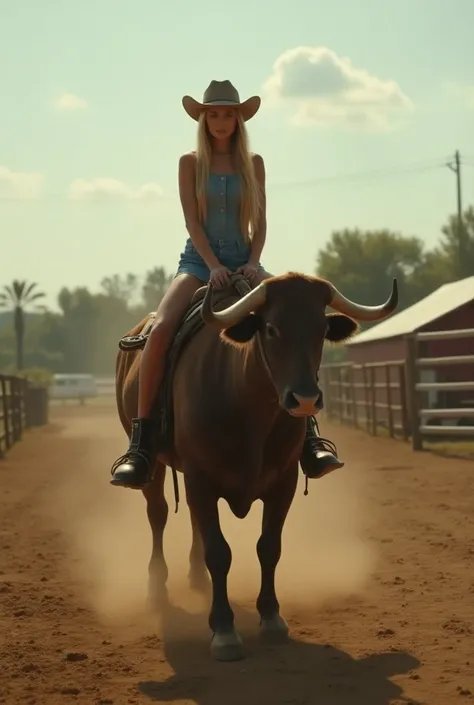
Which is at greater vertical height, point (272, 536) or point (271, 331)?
point (271, 331)

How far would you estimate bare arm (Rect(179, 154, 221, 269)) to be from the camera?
6.55m

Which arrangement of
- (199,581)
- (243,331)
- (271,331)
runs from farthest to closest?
1. (199,581)
2. (243,331)
3. (271,331)

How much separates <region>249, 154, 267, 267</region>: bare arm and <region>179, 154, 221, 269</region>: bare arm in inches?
12.1

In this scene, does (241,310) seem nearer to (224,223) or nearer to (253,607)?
(224,223)

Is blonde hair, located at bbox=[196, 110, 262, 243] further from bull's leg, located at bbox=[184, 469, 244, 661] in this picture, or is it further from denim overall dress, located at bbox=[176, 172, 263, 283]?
bull's leg, located at bbox=[184, 469, 244, 661]

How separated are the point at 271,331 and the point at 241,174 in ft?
5.71

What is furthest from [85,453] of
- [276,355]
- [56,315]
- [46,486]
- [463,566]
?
[56,315]

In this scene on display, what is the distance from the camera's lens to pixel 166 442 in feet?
21.5

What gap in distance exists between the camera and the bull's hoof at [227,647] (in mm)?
5352

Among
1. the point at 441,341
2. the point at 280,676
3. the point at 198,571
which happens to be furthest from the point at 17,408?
the point at 280,676

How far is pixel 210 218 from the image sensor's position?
6.71 m

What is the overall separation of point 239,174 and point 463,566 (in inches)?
126

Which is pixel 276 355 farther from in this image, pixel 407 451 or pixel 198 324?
pixel 407 451

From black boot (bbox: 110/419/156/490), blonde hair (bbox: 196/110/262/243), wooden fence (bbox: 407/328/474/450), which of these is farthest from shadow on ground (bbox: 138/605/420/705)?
wooden fence (bbox: 407/328/474/450)
